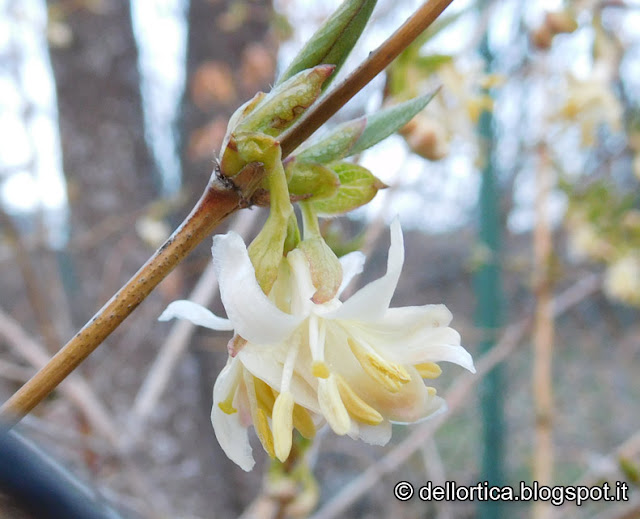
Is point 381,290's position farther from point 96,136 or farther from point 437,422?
point 96,136

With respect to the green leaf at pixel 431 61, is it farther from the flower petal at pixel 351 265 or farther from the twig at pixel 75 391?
the twig at pixel 75 391

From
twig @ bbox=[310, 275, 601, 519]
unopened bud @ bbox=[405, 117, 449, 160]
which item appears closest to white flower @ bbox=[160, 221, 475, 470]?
unopened bud @ bbox=[405, 117, 449, 160]

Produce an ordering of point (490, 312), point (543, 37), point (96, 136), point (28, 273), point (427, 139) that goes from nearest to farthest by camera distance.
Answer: point (427, 139) → point (543, 37) → point (28, 273) → point (490, 312) → point (96, 136)

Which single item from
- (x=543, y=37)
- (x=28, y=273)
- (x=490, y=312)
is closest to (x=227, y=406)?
(x=543, y=37)

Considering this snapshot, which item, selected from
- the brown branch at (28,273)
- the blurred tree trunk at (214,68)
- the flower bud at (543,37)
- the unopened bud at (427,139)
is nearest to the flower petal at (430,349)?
the unopened bud at (427,139)

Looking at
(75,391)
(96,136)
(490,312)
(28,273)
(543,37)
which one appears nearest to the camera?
(543,37)

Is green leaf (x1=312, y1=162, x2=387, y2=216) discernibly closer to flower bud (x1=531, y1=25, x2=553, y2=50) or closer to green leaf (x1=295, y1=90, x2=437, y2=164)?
green leaf (x1=295, y1=90, x2=437, y2=164)
